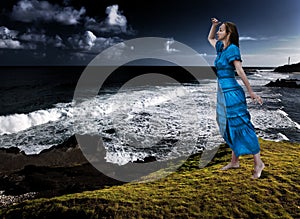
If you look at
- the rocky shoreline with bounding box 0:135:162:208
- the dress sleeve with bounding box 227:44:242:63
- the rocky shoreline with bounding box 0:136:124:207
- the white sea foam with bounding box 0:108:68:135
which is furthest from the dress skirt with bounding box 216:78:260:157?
the white sea foam with bounding box 0:108:68:135

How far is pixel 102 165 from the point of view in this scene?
919cm

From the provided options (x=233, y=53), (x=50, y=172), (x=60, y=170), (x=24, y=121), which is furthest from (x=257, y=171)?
(x=24, y=121)

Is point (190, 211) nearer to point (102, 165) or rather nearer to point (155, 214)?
point (155, 214)

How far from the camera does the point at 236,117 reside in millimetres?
3787

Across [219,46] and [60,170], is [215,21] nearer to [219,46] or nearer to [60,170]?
[219,46]

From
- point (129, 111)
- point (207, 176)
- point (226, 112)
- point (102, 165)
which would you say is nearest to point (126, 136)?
point (102, 165)

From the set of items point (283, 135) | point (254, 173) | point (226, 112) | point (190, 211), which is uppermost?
point (226, 112)

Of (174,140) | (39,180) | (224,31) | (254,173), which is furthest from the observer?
(174,140)

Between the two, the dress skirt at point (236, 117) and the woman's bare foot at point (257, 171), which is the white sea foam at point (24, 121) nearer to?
the dress skirt at point (236, 117)

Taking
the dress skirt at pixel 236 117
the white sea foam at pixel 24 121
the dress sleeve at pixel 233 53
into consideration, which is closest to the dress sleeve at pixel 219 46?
the dress sleeve at pixel 233 53

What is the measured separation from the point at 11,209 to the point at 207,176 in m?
3.42

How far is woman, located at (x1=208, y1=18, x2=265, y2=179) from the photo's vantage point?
3.60 meters

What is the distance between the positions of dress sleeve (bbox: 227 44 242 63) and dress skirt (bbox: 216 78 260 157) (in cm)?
33

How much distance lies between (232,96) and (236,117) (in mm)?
346
